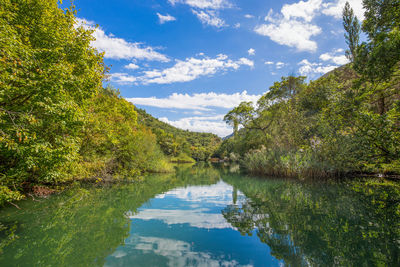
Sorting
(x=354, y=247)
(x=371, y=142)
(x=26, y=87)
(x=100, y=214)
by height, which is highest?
(x=26, y=87)

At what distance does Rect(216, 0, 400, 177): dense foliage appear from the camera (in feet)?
26.1

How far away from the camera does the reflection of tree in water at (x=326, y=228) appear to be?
3.71 m

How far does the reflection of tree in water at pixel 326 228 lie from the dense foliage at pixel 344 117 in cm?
299

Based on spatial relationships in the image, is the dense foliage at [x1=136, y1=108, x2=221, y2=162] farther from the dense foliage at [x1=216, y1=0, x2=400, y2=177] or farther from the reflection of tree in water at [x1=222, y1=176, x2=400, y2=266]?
the reflection of tree in water at [x1=222, y1=176, x2=400, y2=266]

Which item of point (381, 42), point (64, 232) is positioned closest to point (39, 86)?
point (64, 232)

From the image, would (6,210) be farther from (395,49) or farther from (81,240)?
(395,49)

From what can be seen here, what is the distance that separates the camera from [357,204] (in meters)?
7.83

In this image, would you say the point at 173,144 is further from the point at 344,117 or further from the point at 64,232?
the point at 64,232

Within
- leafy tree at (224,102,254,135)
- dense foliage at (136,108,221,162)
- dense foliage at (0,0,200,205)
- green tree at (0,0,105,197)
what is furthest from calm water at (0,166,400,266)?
dense foliage at (136,108,221,162)

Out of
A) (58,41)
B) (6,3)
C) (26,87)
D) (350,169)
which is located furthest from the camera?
(350,169)

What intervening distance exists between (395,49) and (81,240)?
11.7 m

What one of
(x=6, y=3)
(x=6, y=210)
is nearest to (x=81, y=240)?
Answer: (x=6, y=210)

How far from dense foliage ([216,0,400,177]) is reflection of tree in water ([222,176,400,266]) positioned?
2.99 metres

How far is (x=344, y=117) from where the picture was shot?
38.0 feet
